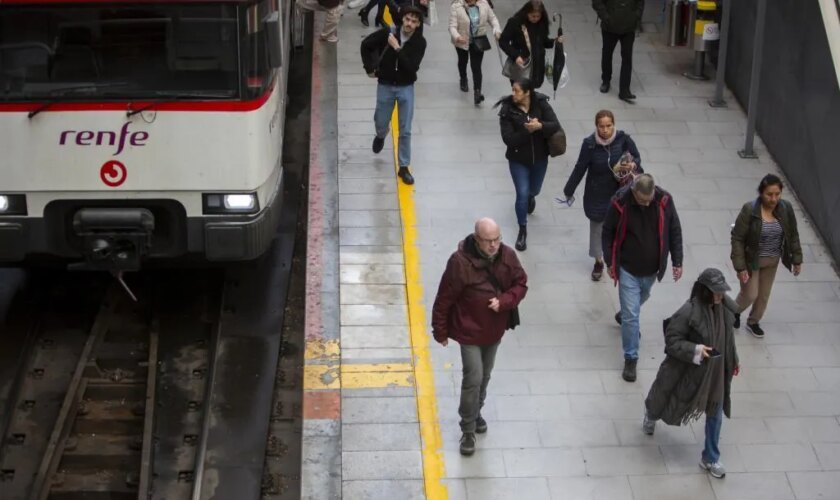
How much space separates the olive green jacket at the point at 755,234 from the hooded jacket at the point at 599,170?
978 mm

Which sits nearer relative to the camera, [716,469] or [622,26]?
[716,469]

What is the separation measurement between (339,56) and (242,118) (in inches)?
265

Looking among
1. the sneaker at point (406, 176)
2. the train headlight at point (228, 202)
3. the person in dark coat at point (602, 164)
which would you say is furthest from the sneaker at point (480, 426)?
the sneaker at point (406, 176)

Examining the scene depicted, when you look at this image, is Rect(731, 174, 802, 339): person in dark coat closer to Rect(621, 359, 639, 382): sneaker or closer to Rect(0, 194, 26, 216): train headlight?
Rect(621, 359, 639, 382): sneaker

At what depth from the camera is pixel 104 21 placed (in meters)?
10.7

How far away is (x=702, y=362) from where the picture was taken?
31.5 ft

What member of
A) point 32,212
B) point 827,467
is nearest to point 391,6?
point 32,212

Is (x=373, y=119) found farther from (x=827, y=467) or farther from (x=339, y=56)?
(x=827, y=467)

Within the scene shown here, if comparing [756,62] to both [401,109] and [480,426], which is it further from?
[480,426]

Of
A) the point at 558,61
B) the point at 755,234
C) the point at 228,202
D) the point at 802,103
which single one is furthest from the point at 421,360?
the point at 802,103

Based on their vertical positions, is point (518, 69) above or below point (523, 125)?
below

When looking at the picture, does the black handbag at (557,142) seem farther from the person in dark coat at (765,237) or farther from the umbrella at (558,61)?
the umbrella at (558,61)

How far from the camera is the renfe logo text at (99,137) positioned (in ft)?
35.5

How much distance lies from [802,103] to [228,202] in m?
6.10
